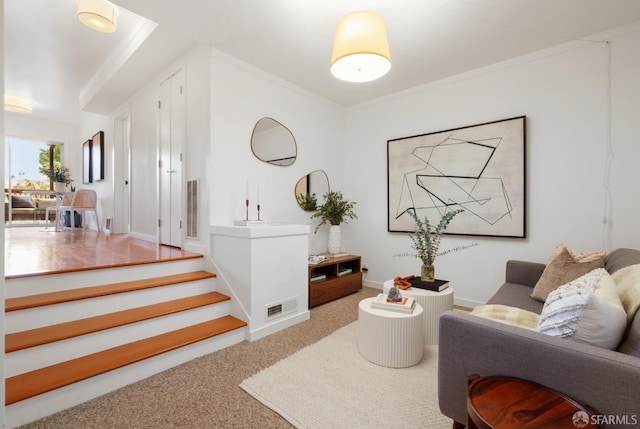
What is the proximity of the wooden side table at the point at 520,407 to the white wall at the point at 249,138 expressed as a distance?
248 centimetres

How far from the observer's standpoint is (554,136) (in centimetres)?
269

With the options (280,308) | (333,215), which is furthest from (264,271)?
(333,215)

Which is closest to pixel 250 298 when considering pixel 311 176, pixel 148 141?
pixel 311 176

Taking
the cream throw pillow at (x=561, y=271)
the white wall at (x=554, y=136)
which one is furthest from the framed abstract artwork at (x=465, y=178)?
the cream throw pillow at (x=561, y=271)

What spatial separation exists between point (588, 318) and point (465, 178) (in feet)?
7.67

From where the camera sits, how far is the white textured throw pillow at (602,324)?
101cm

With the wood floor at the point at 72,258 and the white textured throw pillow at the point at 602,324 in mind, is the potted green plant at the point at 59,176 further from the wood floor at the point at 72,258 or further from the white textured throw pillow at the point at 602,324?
the white textured throw pillow at the point at 602,324

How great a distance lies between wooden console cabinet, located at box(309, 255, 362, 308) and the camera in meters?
3.12

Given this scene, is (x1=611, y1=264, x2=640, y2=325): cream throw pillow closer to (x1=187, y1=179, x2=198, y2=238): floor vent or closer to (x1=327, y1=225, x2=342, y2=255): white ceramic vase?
(x1=327, y1=225, x2=342, y2=255): white ceramic vase

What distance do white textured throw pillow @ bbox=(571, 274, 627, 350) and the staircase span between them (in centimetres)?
214

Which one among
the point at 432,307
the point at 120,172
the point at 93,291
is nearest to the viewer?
the point at 93,291

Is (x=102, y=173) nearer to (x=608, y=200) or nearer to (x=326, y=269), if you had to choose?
(x=326, y=269)

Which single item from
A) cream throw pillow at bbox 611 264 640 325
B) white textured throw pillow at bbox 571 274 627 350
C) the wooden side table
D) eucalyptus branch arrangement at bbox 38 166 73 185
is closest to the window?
eucalyptus branch arrangement at bbox 38 166 73 185

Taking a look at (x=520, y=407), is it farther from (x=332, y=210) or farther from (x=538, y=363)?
(x=332, y=210)
